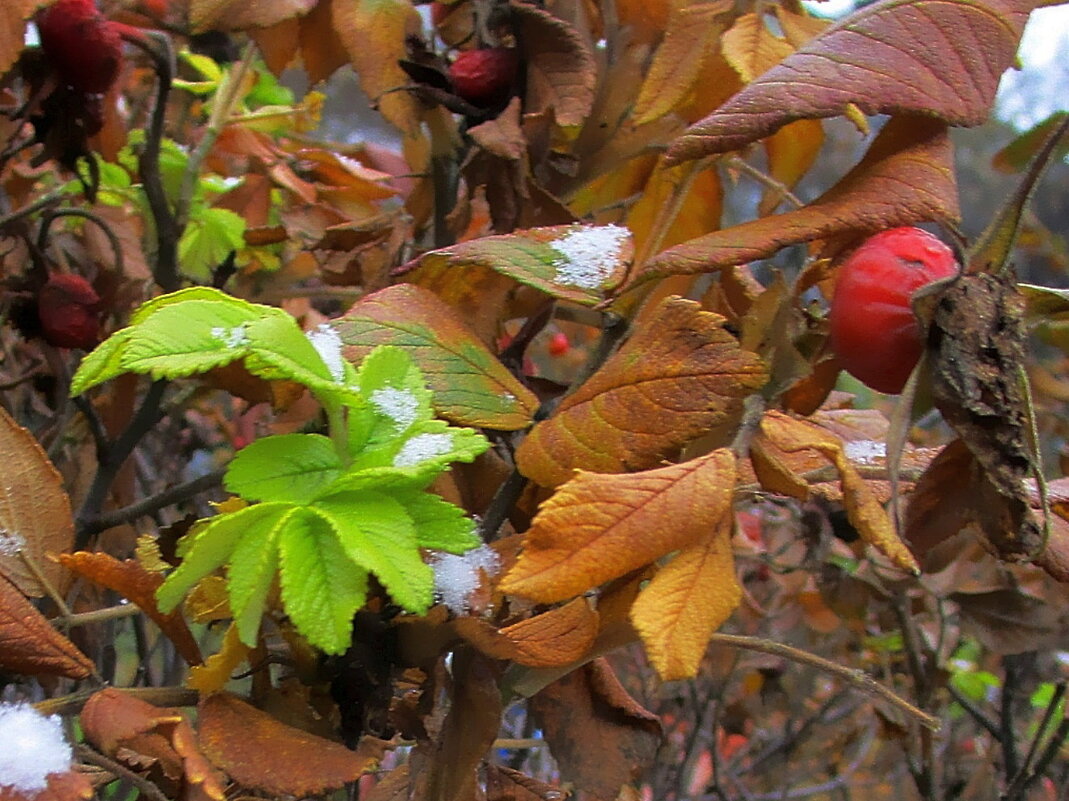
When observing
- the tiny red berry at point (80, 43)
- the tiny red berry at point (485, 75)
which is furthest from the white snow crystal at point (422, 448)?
the tiny red berry at point (80, 43)

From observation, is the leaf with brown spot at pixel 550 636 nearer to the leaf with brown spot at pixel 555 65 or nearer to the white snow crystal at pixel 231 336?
the white snow crystal at pixel 231 336

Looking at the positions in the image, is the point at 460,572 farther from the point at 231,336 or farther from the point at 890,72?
the point at 890,72

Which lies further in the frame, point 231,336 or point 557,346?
point 557,346

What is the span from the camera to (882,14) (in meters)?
0.39

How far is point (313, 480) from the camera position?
372 millimetres

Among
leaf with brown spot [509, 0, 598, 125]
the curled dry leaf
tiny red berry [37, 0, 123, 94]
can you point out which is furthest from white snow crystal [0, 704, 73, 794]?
tiny red berry [37, 0, 123, 94]

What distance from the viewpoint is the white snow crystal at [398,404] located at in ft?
1.25

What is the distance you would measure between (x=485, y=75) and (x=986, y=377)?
1.33 feet

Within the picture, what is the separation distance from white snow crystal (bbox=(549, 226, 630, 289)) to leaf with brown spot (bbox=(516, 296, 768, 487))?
46 millimetres

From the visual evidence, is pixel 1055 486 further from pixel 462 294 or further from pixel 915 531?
pixel 462 294

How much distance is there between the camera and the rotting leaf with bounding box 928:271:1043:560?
352 mm

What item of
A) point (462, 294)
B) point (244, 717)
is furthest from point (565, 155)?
point (244, 717)

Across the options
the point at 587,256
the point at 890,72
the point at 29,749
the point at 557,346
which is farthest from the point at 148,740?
the point at 557,346

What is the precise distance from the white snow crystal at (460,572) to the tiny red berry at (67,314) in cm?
52
